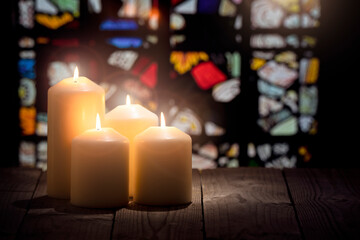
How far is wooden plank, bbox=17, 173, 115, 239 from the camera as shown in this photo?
3.81 feet

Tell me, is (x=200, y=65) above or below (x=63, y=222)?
above

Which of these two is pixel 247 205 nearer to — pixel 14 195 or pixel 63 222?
pixel 63 222

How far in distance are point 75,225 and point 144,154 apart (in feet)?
0.83

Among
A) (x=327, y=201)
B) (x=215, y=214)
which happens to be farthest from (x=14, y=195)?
(x=327, y=201)

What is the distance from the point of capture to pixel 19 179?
1679 mm

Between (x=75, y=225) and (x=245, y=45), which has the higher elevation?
(x=245, y=45)

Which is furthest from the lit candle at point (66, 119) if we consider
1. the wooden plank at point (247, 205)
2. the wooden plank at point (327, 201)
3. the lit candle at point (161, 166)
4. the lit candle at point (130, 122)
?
the wooden plank at point (327, 201)

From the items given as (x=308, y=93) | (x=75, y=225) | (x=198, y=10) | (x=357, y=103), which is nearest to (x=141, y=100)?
(x=198, y=10)

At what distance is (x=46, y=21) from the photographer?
279 cm

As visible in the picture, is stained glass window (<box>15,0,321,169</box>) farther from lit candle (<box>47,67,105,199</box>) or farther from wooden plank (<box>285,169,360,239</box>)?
lit candle (<box>47,67,105,199</box>)

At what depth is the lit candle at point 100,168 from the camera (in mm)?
1361

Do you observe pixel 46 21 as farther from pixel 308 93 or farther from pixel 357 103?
pixel 357 103

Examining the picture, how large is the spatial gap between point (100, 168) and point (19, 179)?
16.4 inches

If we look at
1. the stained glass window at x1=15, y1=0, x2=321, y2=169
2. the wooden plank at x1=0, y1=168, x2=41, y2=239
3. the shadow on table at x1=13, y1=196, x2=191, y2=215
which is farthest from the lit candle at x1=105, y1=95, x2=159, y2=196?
the stained glass window at x1=15, y1=0, x2=321, y2=169
